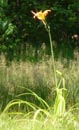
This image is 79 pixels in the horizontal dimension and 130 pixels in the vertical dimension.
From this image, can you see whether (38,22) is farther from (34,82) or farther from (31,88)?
(31,88)

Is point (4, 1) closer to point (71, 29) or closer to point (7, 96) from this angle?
point (71, 29)

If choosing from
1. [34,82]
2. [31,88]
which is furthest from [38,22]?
[31,88]

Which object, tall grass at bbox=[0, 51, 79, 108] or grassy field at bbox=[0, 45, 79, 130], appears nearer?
grassy field at bbox=[0, 45, 79, 130]

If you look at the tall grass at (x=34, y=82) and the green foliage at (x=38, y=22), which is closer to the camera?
the tall grass at (x=34, y=82)

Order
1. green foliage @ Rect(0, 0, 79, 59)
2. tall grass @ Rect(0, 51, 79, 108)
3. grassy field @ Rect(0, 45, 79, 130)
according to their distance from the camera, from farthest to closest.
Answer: green foliage @ Rect(0, 0, 79, 59)
tall grass @ Rect(0, 51, 79, 108)
grassy field @ Rect(0, 45, 79, 130)

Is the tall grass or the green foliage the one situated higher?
the green foliage

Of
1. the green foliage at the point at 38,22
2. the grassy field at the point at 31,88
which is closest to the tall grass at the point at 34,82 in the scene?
the grassy field at the point at 31,88

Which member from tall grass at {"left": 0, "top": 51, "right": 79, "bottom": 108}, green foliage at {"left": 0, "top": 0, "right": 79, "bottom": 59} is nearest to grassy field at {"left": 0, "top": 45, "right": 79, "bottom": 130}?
tall grass at {"left": 0, "top": 51, "right": 79, "bottom": 108}

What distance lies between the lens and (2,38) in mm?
8742

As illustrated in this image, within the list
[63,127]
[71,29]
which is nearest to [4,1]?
[71,29]

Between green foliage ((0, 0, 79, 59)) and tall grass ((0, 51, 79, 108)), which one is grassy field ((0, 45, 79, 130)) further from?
green foliage ((0, 0, 79, 59))

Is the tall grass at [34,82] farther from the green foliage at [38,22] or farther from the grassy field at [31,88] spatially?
the green foliage at [38,22]

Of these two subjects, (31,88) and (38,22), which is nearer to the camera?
(31,88)

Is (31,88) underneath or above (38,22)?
underneath
